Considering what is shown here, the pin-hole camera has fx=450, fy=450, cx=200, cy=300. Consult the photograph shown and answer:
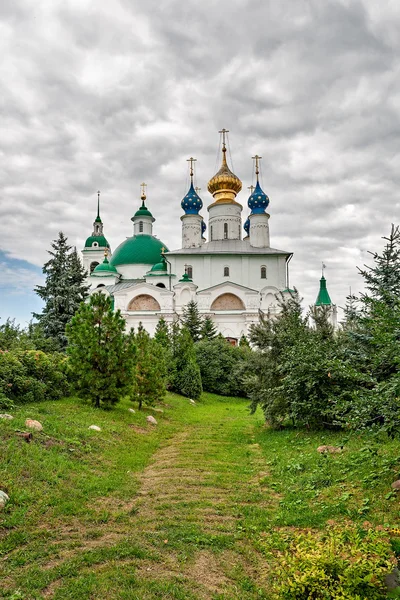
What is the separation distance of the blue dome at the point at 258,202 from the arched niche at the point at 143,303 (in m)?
15.4

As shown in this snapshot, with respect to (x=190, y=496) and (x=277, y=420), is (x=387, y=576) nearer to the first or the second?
(x=190, y=496)

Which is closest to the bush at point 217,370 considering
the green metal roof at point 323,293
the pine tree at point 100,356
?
the pine tree at point 100,356

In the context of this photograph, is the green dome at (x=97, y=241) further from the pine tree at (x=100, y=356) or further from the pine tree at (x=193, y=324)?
the pine tree at (x=100, y=356)

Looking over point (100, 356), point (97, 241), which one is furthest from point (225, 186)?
point (100, 356)

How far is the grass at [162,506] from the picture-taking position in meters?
3.84

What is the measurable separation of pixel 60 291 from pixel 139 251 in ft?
92.3

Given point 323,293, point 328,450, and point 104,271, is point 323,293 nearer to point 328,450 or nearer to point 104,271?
point 104,271

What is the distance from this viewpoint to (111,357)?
11.9 m

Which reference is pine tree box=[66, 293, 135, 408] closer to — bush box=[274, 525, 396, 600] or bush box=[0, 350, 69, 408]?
bush box=[0, 350, 69, 408]

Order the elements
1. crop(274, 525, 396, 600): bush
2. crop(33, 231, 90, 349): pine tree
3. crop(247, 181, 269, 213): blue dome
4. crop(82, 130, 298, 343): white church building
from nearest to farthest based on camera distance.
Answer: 1. crop(274, 525, 396, 600): bush
2. crop(33, 231, 90, 349): pine tree
3. crop(82, 130, 298, 343): white church building
4. crop(247, 181, 269, 213): blue dome

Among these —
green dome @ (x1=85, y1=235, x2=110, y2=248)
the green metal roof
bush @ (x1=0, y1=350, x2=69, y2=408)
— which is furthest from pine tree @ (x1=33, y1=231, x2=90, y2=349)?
green dome @ (x1=85, y1=235, x2=110, y2=248)

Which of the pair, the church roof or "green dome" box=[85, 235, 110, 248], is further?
"green dome" box=[85, 235, 110, 248]

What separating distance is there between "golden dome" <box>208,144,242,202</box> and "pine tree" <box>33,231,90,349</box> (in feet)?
85.9

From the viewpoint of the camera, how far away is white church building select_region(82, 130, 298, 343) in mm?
39594
